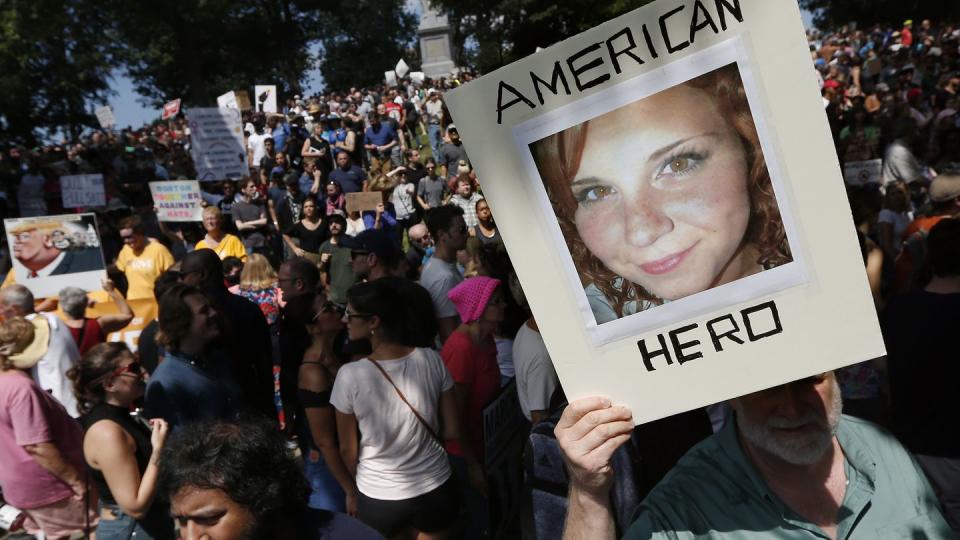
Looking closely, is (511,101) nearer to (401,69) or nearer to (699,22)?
(699,22)

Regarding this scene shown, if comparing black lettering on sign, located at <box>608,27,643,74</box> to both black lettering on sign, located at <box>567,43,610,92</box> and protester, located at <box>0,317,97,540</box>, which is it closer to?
black lettering on sign, located at <box>567,43,610,92</box>

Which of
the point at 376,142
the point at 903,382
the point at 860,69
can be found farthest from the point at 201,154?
the point at 860,69

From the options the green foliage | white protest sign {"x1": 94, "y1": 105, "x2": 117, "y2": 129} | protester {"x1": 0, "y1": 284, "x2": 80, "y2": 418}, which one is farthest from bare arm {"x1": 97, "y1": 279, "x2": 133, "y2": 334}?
white protest sign {"x1": 94, "y1": 105, "x2": 117, "y2": 129}

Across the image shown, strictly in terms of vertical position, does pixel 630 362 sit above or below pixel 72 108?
below

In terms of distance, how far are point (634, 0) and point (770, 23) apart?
470 inches

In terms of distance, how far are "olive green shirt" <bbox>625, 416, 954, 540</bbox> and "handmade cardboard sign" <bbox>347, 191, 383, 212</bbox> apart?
899 centimetres

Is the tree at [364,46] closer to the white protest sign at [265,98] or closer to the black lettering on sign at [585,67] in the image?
the white protest sign at [265,98]

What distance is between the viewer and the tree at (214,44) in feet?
122

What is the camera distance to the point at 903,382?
338cm

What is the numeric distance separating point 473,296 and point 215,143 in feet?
23.3

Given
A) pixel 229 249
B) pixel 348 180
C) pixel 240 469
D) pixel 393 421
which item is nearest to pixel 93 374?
pixel 393 421

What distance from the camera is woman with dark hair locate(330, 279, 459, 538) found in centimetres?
377

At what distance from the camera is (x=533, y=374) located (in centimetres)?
389

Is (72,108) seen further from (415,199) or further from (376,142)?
(415,199)
